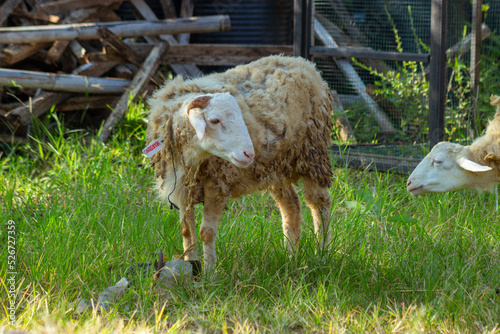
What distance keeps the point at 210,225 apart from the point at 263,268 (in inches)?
19.0

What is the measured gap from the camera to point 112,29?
20.9 ft

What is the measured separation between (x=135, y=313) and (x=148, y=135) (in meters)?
1.16

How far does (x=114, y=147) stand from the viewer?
20.0 ft

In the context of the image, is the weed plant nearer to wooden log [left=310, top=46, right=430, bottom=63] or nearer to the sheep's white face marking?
wooden log [left=310, top=46, right=430, bottom=63]

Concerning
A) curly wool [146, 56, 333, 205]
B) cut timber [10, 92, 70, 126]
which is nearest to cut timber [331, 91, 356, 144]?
curly wool [146, 56, 333, 205]

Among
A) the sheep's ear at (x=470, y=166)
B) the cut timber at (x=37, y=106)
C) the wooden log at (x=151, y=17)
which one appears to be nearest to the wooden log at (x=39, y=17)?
the cut timber at (x=37, y=106)

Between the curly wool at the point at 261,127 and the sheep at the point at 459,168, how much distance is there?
28.6 inches

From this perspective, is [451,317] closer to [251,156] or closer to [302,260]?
[302,260]

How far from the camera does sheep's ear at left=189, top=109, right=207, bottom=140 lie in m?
2.84

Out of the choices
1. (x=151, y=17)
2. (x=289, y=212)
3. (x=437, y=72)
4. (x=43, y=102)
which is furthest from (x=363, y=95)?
(x=43, y=102)

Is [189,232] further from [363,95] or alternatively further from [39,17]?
[39,17]

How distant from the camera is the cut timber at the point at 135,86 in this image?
243 inches

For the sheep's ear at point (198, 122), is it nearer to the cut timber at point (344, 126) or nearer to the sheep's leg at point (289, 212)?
the sheep's leg at point (289, 212)

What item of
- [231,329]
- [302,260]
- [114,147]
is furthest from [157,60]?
[231,329]
